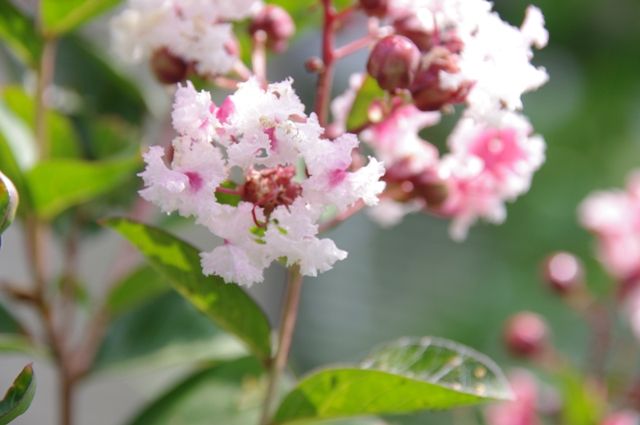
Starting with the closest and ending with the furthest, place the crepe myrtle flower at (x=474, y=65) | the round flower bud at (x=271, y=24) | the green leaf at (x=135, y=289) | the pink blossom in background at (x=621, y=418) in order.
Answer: the crepe myrtle flower at (x=474, y=65)
the round flower bud at (x=271, y=24)
the green leaf at (x=135, y=289)
the pink blossom in background at (x=621, y=418)

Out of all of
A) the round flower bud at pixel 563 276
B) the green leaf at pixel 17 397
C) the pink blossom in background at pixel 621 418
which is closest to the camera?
the green leaf at pixel 17 397

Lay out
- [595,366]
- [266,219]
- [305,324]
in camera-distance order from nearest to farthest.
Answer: [266,219]
[595,366]
[305,324]

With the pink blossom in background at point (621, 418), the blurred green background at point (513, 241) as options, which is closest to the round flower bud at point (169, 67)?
the pink blossom in background at point (621, 418)

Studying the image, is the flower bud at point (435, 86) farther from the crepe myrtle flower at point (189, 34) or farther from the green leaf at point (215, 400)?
the green leaf at point (215, 400)

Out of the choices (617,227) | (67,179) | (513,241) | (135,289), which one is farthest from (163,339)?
(513,241)

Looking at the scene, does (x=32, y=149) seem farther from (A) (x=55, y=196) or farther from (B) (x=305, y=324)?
(B) (x=305, y=324)

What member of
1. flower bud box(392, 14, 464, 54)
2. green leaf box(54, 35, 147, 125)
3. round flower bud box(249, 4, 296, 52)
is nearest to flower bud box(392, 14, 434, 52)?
flower bud box(392, 14, 464, 54)

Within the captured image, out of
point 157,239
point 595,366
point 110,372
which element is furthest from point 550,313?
point 157,239
